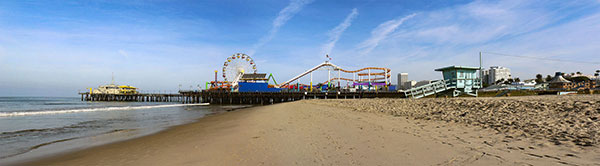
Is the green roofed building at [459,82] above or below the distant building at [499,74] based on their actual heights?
below

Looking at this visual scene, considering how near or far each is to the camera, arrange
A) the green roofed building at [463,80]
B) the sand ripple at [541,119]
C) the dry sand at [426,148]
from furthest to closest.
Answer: the green roofed building at [463,80] → the sand ripple at [541,119] → the dry sand at [426,148]

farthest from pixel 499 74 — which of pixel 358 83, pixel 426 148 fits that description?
pixel 426 148

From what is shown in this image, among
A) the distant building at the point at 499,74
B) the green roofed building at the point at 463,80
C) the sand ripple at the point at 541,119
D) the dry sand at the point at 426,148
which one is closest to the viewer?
the dry sand at the point at 426,148

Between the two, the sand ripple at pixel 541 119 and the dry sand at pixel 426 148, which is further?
the sand ripple at pixel 541 119

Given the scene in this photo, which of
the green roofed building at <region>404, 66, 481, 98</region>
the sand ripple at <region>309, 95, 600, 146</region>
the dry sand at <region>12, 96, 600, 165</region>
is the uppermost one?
the green roofed building at <region>404, 66, 481, 98</region>

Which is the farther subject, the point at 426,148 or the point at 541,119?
the point at 541,119

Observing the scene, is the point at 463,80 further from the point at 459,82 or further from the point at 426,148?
the point at 426,148

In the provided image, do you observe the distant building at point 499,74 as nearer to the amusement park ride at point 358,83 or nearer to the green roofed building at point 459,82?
the amusement park ride at point 358,83

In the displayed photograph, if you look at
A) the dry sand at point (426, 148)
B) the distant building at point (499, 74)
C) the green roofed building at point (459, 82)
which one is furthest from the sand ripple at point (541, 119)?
the distant building at point (499, 74)

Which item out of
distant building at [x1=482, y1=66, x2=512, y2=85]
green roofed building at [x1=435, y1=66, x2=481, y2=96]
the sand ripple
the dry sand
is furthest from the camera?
distant building at [x1=482, y1=66, x2=512, y2=85]

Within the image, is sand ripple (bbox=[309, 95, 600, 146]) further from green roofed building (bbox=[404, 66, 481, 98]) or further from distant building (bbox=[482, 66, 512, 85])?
distant building (bbox=[482, 66, 512, 85])

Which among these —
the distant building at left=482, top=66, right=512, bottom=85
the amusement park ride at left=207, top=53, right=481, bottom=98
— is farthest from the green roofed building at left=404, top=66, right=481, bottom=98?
the distant building at left=482, top=66, right=512, bottom=85

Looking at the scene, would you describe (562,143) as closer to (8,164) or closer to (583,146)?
(583,146)

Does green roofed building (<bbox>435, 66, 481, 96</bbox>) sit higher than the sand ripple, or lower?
higher
